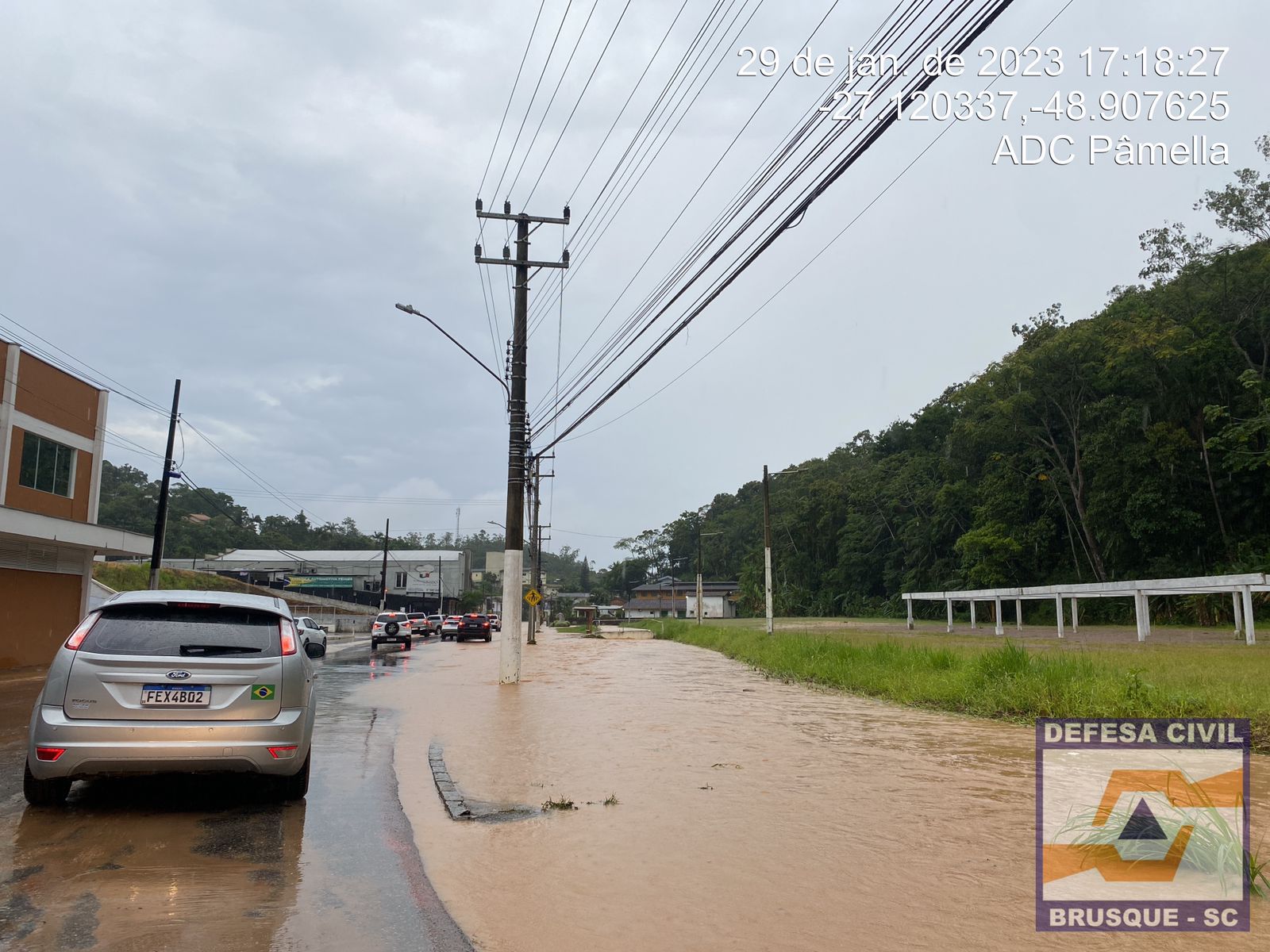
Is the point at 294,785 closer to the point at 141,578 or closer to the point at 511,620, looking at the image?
the point at 511,620

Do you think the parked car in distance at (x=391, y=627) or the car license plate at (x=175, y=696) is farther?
the parked car in distance at (x=391, y=627)

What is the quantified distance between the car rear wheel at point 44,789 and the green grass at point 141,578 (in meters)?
45.0

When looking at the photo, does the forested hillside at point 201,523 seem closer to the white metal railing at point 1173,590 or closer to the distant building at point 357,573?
the distant building at point 357,573

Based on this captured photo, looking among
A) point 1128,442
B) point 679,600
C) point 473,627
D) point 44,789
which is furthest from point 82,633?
point 679,600

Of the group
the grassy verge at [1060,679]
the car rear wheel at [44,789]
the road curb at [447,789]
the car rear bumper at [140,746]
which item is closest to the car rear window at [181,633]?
the car rear bumper at [140,746]

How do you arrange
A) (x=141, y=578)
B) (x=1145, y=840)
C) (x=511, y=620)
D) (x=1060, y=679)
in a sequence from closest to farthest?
1. (x=1145, y=840)
2. (x=1060, y=679)
3. (x=511, y=620)
4. (x=141, y=578)

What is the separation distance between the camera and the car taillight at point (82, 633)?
6.45 meters

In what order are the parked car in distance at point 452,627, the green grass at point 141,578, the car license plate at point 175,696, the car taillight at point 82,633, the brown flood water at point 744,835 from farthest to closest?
the parked car in distance at point 452,627 → the green grass at point 141,578 → the car taillight at point 82,633 → the car license plate at point 175,696 → the brown flood water at point 744,835

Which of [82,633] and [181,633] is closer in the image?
[82,633]

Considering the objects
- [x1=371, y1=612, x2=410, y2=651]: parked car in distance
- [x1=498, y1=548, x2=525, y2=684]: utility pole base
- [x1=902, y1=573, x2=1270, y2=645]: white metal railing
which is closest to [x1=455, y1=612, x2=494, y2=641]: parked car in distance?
[x1=371, y1=612, x2=410, y2=651]: parked car in distance

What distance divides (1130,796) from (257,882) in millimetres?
5907

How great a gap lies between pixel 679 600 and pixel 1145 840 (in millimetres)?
125287

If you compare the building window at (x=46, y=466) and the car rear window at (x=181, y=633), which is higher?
the building window at (x=46, y=466)

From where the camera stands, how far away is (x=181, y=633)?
6719 mm
